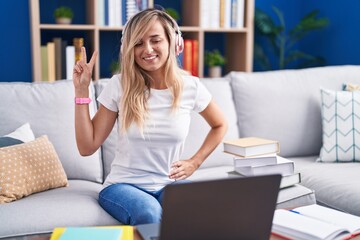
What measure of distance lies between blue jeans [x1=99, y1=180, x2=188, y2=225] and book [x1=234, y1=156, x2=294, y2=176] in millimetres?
322

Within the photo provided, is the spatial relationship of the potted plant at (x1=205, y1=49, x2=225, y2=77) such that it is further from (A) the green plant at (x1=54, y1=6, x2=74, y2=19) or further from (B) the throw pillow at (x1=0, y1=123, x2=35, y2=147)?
(B) the throw pillow at (x1=0, y1=123, x2=35, y2=147)

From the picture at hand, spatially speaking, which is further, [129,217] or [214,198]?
[129,217]

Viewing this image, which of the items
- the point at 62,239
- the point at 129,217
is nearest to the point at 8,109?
the point at 129,217

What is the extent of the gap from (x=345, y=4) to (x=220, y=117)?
190cm

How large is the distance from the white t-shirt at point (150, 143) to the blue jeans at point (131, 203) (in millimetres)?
42

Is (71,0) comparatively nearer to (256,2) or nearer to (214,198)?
(256,2)

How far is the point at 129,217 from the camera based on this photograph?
61.8 inches

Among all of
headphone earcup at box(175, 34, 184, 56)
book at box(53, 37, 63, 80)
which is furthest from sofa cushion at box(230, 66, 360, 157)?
book at box(53, 37, 63, 80)

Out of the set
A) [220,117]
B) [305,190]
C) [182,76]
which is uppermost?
[182,76]

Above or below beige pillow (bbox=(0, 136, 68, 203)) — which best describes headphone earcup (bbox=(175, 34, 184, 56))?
above

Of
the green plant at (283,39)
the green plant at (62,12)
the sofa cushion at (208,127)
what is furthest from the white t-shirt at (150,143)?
the green plant at (283,39)

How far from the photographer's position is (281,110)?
2.45 metres

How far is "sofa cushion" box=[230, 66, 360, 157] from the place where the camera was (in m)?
2.43

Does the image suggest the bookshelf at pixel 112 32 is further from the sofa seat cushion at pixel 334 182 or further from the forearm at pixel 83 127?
the forearm at pixel 83 127
